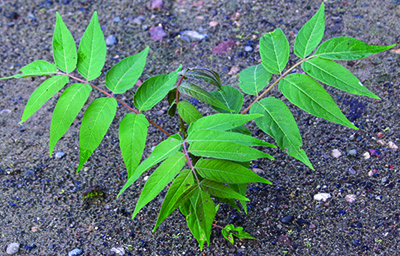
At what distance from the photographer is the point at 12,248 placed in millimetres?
2068

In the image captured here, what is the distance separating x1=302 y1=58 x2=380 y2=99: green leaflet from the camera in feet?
5.19

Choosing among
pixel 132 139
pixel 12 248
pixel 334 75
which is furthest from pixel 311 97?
pixel 12 248

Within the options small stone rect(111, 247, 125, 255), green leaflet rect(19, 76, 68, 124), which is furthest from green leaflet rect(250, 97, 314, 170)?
small stone rect(111, 247, 125, 255)

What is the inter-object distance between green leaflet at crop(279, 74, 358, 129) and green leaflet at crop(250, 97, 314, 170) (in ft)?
0.22

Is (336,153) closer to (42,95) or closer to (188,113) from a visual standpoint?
(188,113)

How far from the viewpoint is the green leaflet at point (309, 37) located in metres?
1.78

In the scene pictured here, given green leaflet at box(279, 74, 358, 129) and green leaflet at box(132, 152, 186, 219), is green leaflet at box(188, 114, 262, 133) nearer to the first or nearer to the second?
green leaflet at box(132, 152, 186, 219)

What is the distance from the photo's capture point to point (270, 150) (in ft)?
8.30

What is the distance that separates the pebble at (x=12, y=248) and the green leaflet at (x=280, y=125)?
1.48m

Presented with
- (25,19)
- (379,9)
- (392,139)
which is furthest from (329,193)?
(25,19)

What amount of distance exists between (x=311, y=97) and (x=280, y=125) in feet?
0.58

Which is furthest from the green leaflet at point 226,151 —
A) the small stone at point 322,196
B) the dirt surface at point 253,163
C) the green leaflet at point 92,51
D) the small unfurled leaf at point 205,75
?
the small stone at point 322,196

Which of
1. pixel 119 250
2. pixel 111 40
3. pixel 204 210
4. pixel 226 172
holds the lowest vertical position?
pixel 119 250

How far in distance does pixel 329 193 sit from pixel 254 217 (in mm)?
460
